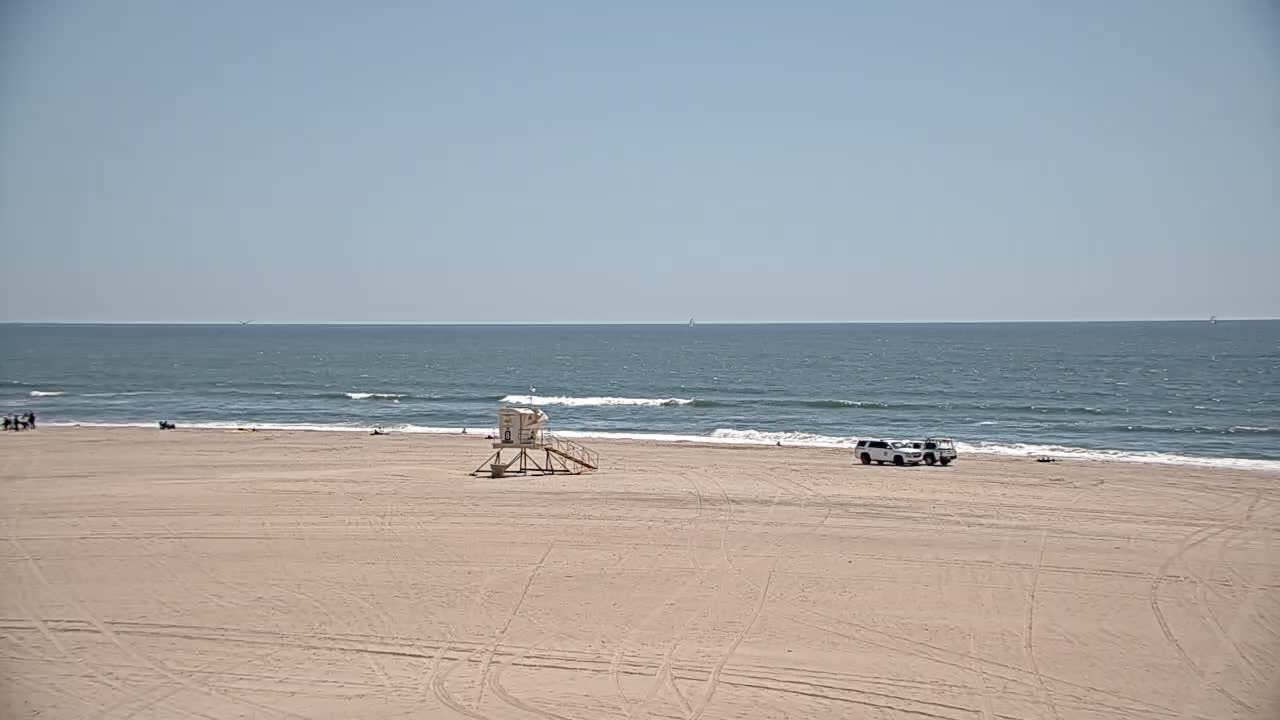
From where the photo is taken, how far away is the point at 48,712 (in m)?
13.1

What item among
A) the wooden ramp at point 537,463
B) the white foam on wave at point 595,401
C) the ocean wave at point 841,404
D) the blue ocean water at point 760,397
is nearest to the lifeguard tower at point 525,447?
the wooden ramp at point 537,463

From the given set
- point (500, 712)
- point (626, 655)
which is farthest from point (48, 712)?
point (626, 655)

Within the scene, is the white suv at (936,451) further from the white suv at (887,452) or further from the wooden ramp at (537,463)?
the wooden ramp at (537,463)

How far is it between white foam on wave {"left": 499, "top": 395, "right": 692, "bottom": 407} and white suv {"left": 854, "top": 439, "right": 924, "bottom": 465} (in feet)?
96.5

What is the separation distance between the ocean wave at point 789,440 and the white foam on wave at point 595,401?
14.5 meters

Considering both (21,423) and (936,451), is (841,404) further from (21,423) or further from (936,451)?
(21,423)

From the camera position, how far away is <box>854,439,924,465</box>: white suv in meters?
38.2

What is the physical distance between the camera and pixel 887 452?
3853cm

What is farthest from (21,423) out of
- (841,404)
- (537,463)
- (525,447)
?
(841,404)

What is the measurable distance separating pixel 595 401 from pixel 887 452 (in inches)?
1401

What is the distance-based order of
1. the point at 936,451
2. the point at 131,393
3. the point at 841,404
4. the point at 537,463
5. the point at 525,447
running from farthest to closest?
the point at 131,393, the point at 841,404, the point at 936,451, the point at 537,463, the point at 525,447

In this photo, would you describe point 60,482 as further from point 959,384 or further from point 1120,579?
point 959,384

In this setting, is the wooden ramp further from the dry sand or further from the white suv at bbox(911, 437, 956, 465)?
the white suv at bbox(911, 437, 956, 465)

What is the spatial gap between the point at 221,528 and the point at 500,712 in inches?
556
